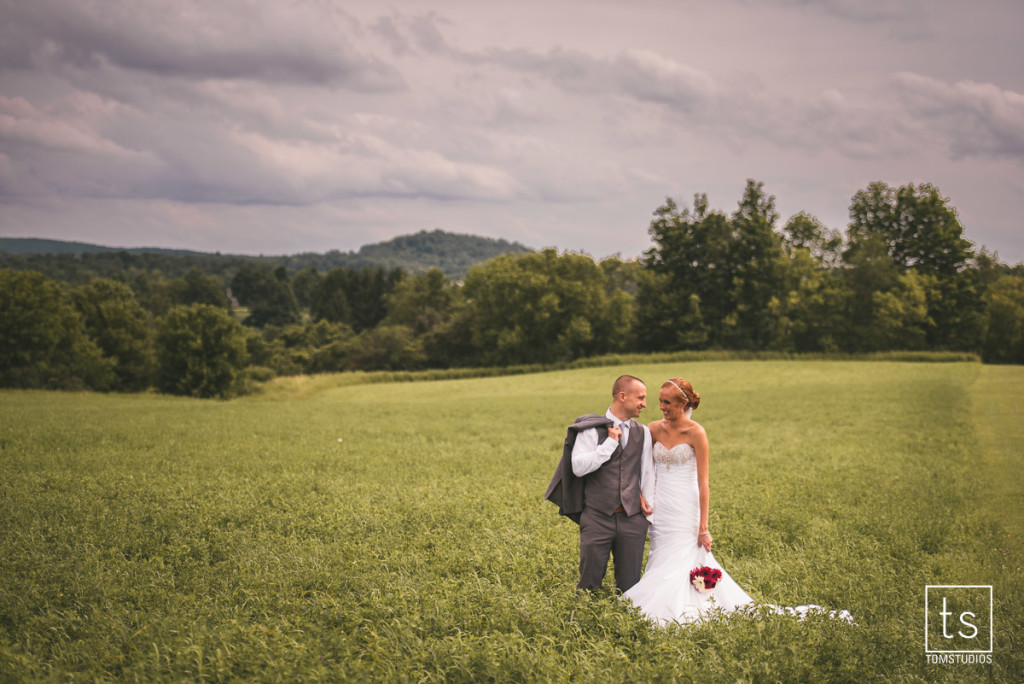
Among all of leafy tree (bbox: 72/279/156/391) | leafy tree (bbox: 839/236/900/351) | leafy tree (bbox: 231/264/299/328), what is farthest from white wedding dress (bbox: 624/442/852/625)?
leafy tree (bbox: 231/264/299/328)

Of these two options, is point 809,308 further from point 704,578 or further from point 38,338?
point 38,338

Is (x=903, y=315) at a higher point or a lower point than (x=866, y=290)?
lower

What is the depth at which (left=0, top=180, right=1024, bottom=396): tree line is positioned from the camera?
54.3 metres

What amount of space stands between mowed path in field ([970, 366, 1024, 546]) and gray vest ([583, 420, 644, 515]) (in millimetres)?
9752

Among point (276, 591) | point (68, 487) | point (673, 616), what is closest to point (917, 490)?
point (673, 616)

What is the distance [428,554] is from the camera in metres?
9.44

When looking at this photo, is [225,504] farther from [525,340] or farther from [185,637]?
[525,340]

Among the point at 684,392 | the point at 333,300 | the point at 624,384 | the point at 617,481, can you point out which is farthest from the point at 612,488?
the point at 333,300

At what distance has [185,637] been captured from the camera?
5953 millimetres

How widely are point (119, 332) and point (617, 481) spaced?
223 feet

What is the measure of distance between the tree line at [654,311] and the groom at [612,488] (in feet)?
175

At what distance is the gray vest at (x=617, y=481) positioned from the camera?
6.55 m

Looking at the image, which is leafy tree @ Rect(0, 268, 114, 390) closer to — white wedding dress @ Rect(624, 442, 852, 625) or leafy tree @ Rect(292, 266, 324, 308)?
white wedding dress @ Rect(624, 442, 852, 625)

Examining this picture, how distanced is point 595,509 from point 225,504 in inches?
326
